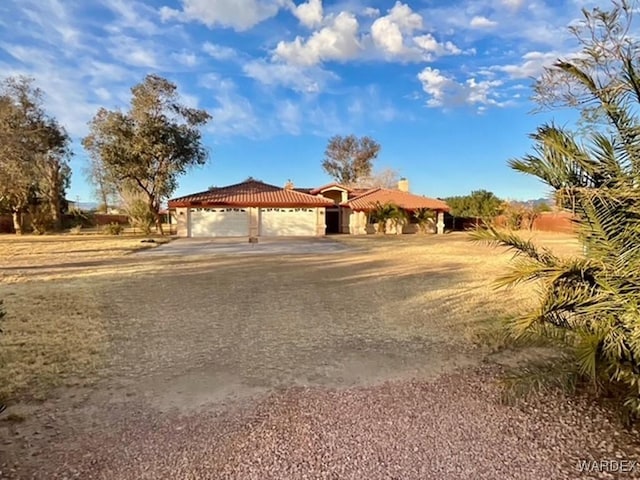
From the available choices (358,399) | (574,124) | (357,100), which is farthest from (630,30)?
(357,100)

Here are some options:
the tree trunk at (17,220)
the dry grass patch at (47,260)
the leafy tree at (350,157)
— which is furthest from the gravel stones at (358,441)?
the leafy tree at (350,157)

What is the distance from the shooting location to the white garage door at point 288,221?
34000 millimetres

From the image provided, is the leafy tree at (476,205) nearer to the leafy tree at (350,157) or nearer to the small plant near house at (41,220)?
the leafy tree at (350,157)

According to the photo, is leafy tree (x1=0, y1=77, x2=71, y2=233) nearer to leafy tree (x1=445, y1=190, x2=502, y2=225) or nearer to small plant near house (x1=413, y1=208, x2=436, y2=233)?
small plant near house (x1=413, y1=208, x2=436, y2=233)

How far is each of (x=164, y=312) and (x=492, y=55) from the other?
1763cm

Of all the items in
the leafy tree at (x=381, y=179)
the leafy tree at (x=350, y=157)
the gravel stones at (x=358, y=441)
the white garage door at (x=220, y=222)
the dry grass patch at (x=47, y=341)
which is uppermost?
the leafy tree at (x=350, y=157)

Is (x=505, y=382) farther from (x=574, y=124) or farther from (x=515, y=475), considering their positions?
(x=574, y=124)

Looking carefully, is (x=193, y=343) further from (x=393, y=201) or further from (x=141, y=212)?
(x=393, y=201)

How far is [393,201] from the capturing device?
123 ft

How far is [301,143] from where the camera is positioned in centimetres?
4278

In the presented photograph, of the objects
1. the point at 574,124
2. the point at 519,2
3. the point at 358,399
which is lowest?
the point at 358,399

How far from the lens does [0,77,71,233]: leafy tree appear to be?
67.8 feet

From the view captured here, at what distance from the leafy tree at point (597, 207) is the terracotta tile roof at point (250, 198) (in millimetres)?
29947

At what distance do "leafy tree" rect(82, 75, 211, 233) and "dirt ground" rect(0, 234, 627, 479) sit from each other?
1797 centimetres
